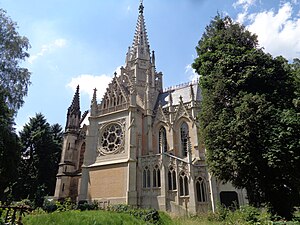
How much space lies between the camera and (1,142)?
2139 centimetres

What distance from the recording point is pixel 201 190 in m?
22.9

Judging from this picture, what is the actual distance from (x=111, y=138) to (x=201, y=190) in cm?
1340

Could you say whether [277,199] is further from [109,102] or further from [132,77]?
[132,77]

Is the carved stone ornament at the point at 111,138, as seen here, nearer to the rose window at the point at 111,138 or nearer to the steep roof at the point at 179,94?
the rose window at the point at 111,138

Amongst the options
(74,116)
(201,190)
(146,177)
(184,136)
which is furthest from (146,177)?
(74,116)

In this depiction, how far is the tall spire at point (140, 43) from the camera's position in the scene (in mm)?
43594

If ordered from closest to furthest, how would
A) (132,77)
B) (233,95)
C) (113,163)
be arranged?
(233,95)
(113,163)
(132,77)

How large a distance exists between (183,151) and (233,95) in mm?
13086

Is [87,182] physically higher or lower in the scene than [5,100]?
lower

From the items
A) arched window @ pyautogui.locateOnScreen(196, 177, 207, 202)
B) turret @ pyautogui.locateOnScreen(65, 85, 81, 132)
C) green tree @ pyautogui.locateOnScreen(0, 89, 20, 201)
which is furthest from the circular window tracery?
arched window @ pyautogui.locateOnScreen(196, 177, 207, 202)

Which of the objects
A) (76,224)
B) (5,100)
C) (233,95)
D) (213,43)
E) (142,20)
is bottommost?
(76,224)

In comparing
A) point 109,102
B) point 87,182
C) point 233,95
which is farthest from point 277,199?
point 109,102

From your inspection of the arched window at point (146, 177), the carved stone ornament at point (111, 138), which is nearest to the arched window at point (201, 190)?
the arched window at point (146, 177)

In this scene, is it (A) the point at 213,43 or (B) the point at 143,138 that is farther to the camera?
(B) the point at 143,138
